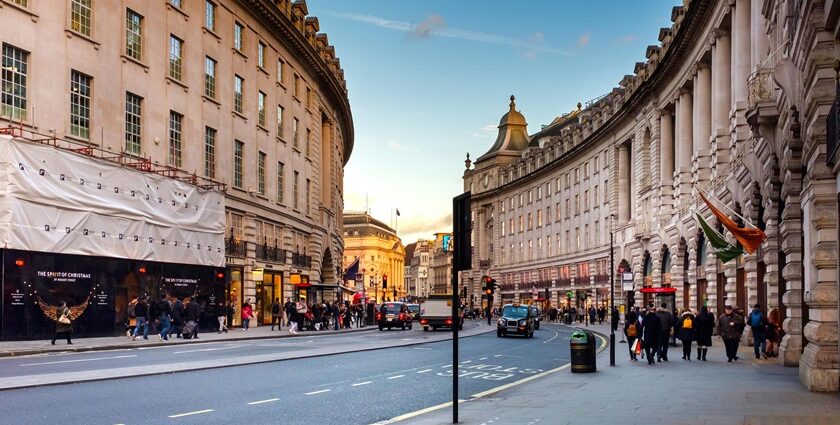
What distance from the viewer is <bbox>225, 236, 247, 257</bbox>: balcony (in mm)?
49938

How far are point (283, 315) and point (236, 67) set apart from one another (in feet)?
48.0

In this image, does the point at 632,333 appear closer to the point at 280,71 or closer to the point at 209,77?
the point at 209,77

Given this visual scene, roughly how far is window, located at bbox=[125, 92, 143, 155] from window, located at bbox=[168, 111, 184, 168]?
2.74m

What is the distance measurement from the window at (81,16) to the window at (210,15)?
10388 mm

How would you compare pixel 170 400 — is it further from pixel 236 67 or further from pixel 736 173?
pixel 236 67

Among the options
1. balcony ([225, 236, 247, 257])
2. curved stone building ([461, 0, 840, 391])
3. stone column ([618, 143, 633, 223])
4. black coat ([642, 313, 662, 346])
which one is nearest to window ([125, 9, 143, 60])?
balcony ([225, 236, 247, 257])

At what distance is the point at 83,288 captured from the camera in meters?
35.8

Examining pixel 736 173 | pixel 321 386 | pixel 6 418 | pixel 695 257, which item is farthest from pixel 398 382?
pixel 695 257

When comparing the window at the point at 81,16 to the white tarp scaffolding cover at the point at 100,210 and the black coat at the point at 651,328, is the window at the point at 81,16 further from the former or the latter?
the black coat at the point at 651,328

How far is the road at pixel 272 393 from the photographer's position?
14086 mm

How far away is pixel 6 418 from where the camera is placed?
13227 mm

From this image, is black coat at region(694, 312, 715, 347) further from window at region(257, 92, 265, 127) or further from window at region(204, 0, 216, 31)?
window at region(257, 92, 265, 127)

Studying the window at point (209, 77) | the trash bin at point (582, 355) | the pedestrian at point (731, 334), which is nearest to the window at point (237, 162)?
the window at point (209, 77)

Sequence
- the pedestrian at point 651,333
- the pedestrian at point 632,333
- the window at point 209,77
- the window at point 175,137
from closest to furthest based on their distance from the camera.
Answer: the pedestrian at point 651,333
the pedestrian at point 632,333
the window at point 175,137
the window at point 209,77
